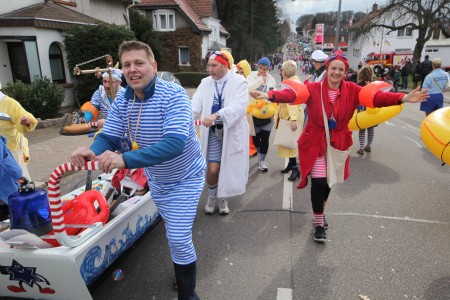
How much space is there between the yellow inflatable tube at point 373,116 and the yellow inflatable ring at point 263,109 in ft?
6.02

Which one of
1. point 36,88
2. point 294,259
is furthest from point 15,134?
point 36,88

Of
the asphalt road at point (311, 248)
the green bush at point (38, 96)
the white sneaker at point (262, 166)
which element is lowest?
the asphalt road at point (311, 248)

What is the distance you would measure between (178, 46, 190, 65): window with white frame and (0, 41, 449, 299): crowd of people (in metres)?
26.2

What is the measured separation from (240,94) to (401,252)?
8.09ft

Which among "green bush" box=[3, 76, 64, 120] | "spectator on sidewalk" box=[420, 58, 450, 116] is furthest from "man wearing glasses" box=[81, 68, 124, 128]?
"spectator on sidewalk" box=[420, 58, 450, 116]

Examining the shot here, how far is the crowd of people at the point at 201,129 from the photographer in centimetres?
224

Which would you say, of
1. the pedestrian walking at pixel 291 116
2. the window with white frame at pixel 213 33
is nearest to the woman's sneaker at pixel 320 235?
the pedestrian walking at pixel 291 116

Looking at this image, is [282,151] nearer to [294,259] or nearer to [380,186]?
[380,186]

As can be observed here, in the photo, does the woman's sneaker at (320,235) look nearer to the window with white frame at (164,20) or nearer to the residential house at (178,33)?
the residential house at (178,33)

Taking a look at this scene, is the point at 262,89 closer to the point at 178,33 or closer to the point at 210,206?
the point at 210,206

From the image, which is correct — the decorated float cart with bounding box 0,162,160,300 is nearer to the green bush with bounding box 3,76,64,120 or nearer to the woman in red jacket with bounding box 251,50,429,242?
the woman in red jacket with bounding box 251,50,429,242

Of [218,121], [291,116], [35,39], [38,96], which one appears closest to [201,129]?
[218,121]

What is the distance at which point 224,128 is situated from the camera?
4066mm

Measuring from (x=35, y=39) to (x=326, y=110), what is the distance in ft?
40.1
